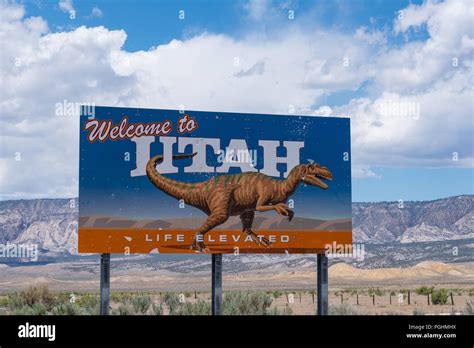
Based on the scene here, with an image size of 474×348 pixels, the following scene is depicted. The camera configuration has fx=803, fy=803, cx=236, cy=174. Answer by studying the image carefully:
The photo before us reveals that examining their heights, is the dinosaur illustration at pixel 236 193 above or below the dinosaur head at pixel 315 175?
below

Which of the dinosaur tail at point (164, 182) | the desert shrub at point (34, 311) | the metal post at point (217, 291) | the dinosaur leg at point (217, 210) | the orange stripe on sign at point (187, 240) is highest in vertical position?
the dinosaur tail at point (164, 182)

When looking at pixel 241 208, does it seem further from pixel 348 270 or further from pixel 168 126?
pixel 348 270

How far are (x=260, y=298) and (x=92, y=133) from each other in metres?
11.7

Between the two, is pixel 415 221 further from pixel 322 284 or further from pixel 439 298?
pixel 322 284

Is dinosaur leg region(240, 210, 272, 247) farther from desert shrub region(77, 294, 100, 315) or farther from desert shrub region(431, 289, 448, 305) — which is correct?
desert shrub region(431, 289, 448, 305)

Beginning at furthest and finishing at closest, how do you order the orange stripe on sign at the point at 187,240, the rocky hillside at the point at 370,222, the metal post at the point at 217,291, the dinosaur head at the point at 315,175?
the rocky hillside at the point at 370,222
the dinosaur head at the point at 315,175
the metal post at the point at 217,291
the orange stripe on sign at the point at 187,240

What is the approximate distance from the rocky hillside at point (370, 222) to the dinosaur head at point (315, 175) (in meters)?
80.5

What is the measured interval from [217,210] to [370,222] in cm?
9369

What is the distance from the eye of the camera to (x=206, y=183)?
24484mm

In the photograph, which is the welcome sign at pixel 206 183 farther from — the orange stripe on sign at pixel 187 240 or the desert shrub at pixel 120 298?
the desert shrub at pixel 120 298

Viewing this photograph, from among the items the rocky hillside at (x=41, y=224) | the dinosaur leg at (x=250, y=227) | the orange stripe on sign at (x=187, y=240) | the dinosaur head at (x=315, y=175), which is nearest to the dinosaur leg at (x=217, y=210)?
the orange stripe on sign at (x=187, y=240)

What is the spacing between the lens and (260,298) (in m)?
32.3

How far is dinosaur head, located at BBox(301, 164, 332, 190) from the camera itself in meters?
25.1

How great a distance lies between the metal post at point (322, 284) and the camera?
82.3ft
